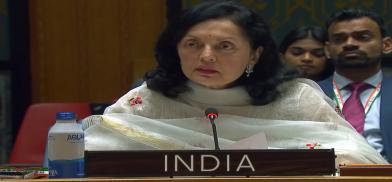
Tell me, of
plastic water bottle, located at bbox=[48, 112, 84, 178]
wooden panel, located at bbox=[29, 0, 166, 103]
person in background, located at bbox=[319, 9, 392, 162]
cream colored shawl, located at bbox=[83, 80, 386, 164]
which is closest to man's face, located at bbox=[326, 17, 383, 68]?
person in background, located at bbox=[319, 9, 392, 162]

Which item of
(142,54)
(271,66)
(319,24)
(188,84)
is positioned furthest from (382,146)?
(142,54)

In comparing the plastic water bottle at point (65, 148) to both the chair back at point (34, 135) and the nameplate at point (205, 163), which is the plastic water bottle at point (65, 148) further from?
the chair back at point (34, 135)

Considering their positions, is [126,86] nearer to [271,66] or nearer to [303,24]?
[303,24]

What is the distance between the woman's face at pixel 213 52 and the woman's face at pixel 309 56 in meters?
1.29

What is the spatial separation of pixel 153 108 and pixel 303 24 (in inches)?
90.8

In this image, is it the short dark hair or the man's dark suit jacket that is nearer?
the man's dark suit jacket

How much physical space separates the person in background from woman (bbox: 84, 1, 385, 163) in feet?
2.76

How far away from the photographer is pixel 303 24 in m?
4.40

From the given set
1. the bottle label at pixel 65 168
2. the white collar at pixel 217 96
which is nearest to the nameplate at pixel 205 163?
the bottle label at pixel 65 168

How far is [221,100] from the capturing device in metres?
2.29

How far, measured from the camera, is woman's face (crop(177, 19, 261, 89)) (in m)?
2.14

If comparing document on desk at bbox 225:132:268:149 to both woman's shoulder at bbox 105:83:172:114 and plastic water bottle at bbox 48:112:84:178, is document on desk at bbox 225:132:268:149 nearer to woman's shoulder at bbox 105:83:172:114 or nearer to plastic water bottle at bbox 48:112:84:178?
plastic water bottle at bbox 48:112:84:178

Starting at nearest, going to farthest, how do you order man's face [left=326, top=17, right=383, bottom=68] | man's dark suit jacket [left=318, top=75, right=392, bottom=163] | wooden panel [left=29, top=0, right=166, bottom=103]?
man's dark suit jacket [left=318, top=75, right=392, bottom=163] → man's face [left=326, top=17, right=383, bottom=68] → wooden panel [left=29, top=0, right=166, bottom=103]

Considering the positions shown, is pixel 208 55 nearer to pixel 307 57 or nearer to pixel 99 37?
pixel 307 57
